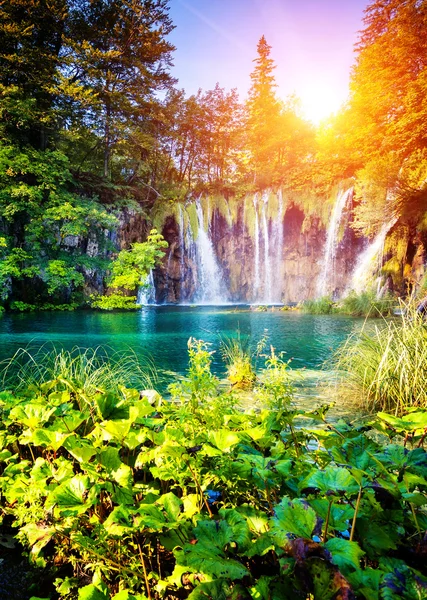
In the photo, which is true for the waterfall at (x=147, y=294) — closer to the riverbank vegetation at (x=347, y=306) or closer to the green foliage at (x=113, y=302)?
the green foliage at (x=113, y=302)

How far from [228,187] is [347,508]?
24976 millimetres

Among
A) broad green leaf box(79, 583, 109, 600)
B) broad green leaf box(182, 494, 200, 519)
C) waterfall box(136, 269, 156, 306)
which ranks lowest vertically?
broad green leaf box(79, 583, 109, 600)

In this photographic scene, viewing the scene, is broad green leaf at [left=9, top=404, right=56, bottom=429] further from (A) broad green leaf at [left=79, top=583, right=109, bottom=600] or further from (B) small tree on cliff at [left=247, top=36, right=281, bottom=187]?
(B) small tree on cliff at [left=247, top=36, right=281, bottom=187]

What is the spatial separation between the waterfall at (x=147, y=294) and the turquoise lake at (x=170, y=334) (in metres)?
6.01

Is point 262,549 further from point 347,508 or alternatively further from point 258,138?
point 258,138

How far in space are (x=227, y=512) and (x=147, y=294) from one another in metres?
19.5

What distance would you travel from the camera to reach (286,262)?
23.1m

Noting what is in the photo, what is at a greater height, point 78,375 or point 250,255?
point 250,255

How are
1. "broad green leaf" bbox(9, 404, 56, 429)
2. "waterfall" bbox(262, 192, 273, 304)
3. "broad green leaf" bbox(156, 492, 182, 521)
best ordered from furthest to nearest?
1. "waterfall" bbox(262, 192, 273, 304)
2. "broad green leaf" bbox(9, 404, 56, 429)
3. "broad green leaf" bbox(156, 492, 182, 521)

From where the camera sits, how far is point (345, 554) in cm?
67

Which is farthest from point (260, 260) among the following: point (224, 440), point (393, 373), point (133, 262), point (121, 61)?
point (224, 440)

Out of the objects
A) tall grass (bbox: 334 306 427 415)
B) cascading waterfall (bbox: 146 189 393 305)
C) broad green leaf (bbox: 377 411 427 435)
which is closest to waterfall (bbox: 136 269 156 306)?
cascading waterfall (bbox: 146 189 393 305)

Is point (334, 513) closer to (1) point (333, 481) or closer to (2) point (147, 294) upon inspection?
(1) point (333, 481)

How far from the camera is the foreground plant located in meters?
0.69
